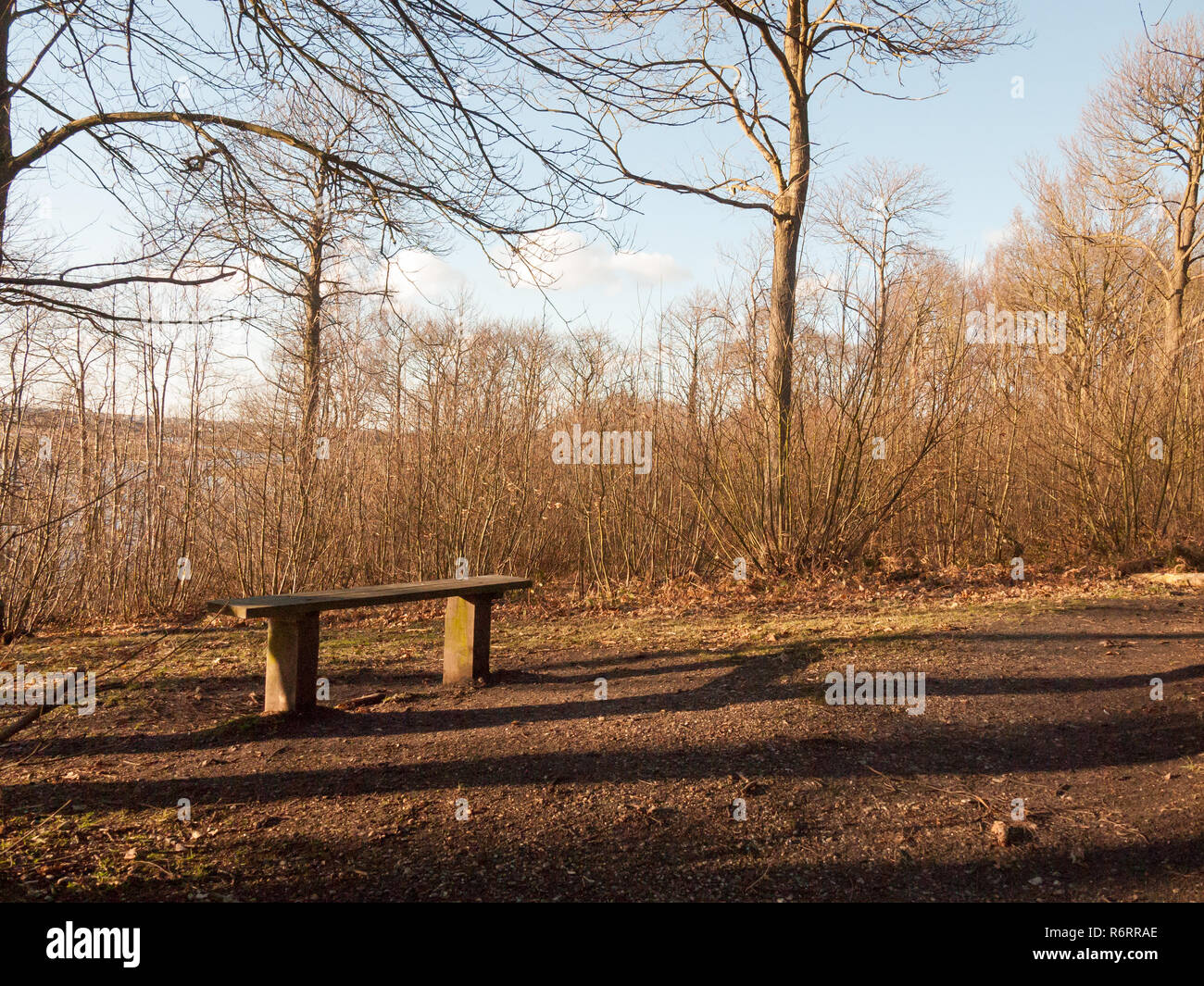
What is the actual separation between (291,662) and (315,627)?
205 mm

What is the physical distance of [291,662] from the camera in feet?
13.7

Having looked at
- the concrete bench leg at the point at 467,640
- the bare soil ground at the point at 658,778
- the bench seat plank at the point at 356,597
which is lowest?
the bare soil ground at the point at 658,778

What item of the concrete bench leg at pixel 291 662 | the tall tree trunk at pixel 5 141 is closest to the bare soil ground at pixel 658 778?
the concrete bench leg at pixel 291 662

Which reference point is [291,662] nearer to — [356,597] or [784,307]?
[356,597]

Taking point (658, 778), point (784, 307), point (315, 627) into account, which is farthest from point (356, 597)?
point (784, 307)

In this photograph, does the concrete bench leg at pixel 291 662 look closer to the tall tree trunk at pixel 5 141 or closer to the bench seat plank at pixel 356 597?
the bench seat plank at pixel 356 597

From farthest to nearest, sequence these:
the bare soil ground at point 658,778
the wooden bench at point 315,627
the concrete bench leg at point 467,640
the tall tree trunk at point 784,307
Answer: the tall tree trunk at point 784,307, the concrete bench leg at point 467,640, the wooden bench at point 315,627, the bare soil ground at point 658,778

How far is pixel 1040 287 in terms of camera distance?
1495 cm

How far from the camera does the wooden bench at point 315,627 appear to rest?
4.11 m

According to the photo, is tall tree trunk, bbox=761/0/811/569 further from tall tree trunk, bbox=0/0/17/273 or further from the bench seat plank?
tall tree trunk, bbox=0/0/17/273

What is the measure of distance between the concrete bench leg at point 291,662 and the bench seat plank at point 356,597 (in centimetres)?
8

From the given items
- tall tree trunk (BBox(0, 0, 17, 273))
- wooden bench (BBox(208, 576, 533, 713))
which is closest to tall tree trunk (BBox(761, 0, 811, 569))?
wooden bench (BBox(208, 576, 533, 713))

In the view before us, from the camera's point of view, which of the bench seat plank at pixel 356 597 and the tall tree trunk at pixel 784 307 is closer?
the bench seat plank at pixel 356 597

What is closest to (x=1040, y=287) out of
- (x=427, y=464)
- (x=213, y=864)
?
(x=427, y=464)
